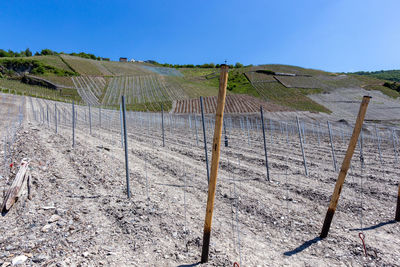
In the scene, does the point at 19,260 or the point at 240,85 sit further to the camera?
the point at 240,85

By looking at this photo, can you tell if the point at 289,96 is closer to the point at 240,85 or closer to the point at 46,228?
the point at 240,85

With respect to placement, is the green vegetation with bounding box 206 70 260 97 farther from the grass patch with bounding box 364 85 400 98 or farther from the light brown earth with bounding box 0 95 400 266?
the light brown earth with bounding box 0 95 400 266

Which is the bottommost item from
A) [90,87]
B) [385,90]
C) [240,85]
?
[90,87]

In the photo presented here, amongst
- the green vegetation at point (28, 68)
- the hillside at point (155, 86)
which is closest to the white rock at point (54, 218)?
the hillside at point (155, 86)

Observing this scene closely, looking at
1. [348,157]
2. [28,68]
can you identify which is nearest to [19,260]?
[348,157]

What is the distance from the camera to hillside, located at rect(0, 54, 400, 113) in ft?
132

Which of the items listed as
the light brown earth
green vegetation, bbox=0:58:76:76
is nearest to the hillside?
green vegetation, bbox=0:58:76:76

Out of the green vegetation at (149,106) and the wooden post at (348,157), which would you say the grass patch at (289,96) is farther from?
the wooden post at (348,157)

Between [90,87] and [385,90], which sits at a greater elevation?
[385,90]

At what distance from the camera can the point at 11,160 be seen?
5359mm

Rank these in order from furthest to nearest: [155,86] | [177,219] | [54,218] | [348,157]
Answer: [155,86] < [177,219] < [54,218] < [348,157]

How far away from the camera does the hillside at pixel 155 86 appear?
4025 centimetres

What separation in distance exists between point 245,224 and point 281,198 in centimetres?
154

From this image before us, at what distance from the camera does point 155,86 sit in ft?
171
